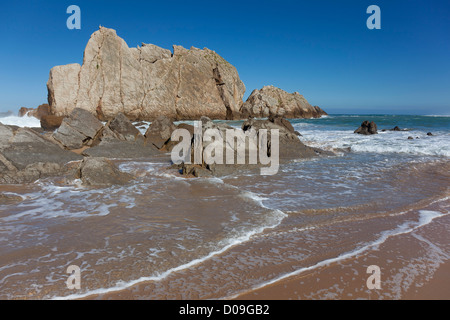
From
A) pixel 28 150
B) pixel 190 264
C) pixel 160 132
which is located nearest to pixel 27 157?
pixel 28 150

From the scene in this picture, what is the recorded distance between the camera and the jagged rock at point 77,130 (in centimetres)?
1334

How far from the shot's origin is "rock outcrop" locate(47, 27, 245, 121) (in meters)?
37.5

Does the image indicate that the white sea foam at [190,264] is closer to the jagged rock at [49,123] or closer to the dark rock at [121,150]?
the dark rock at [121,150]

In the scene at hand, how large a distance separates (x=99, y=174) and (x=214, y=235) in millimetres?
4510

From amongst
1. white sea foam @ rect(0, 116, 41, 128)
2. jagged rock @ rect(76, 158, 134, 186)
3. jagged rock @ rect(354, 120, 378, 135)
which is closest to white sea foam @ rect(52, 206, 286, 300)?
jagged rock @ rect(76, 158, 134, 186)

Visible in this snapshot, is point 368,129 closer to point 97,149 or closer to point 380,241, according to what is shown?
point 97,149

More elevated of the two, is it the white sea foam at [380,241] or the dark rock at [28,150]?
the dark rock at [28,150]

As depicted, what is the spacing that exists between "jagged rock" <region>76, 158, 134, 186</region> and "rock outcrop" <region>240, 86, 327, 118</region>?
158ft

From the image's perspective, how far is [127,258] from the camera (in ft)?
12.2

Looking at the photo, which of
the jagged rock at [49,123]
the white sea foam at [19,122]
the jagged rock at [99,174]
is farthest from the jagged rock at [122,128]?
the white sea foam at [19,122]

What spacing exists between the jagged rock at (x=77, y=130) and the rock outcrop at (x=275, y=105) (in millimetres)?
41969

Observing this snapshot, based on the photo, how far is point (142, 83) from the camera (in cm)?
4197

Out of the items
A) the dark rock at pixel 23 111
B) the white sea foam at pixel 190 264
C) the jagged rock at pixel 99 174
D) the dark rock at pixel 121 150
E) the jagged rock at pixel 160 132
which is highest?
the dark rock at pixel 23 111
